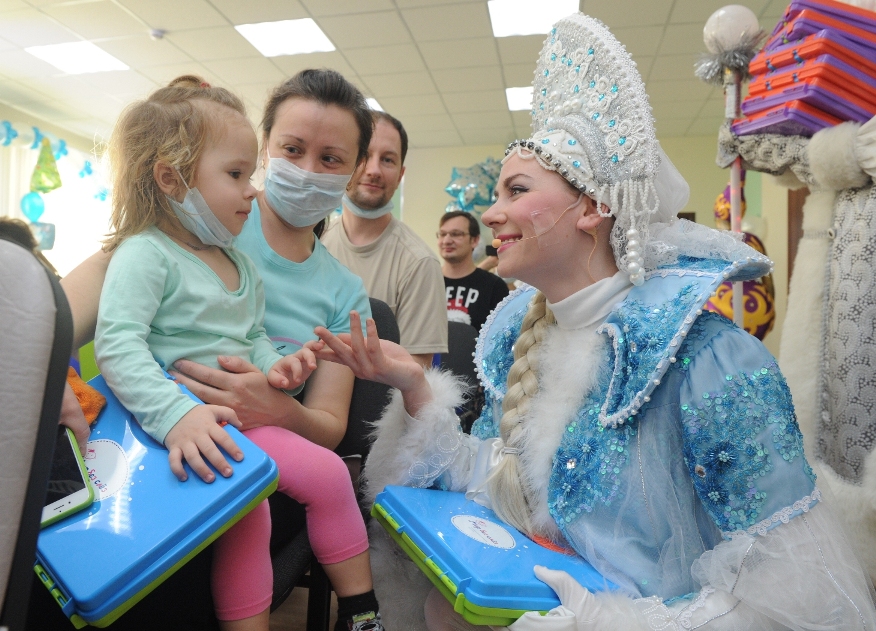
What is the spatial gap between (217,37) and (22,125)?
12.1 ft

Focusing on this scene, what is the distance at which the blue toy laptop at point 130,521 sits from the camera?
2.80ft

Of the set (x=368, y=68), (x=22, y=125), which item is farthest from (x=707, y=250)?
(x=22, y=125)

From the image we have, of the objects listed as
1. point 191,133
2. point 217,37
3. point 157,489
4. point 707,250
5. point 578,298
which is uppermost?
point 217,37

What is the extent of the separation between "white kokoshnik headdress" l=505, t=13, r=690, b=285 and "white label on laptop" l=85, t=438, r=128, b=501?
35.5 inches

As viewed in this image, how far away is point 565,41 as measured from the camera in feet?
4.50

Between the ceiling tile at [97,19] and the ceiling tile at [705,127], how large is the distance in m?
6.26

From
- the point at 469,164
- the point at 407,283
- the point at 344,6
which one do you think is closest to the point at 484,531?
the point at 407,283

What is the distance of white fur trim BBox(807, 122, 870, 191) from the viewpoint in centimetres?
204

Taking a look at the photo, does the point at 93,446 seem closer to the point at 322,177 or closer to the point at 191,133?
the point at 191,133

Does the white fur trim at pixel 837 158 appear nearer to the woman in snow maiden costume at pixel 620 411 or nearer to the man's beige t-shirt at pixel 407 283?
the woman in snow maiden costume at pixel 620 411

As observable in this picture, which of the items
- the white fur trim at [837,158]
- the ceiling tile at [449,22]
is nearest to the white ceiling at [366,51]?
the ceiling tile at [449,22]

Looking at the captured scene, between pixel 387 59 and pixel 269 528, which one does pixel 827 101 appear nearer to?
pixel 269 528

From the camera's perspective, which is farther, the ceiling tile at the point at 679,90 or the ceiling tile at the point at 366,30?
the ceiling tile at the point at 679,90

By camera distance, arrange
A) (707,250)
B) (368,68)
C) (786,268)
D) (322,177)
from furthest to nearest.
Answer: (368,68) → (786,268) → (322,177) → (707,250)
